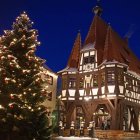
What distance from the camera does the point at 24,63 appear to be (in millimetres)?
19453

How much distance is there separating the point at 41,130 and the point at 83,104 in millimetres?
17908

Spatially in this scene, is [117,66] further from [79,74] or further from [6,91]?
[6,91]

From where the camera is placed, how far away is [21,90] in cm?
1869

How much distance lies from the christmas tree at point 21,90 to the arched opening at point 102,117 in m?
17.4

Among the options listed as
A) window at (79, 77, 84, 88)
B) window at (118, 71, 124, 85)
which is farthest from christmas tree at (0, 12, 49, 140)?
window at (79, 77, 84, 88)

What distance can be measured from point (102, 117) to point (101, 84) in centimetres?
583

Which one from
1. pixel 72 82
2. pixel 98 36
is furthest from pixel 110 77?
pixel 98 36

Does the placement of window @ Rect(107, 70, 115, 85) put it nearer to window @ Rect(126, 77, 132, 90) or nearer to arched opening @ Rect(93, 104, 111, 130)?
window @ Rect(126, 77, 132, 90)

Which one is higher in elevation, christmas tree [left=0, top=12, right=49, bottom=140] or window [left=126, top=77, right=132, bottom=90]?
window [left=126, top=77, right=132, bottom=90]

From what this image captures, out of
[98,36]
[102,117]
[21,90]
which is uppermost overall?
[98,36]

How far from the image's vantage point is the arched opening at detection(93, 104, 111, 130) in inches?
1418

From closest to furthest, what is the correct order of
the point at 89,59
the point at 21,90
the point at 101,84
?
the point at 21,90 → the point at 101,84 → the point at 89,59

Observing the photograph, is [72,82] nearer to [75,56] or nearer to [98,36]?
[75,56]

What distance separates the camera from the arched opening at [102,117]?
36022 mm
